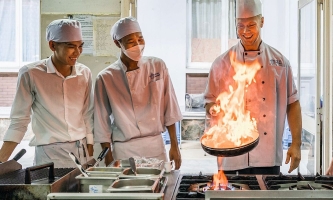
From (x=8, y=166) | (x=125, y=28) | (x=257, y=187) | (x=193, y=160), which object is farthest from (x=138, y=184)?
(x=193, y=160)

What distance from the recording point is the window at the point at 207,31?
10383 mm

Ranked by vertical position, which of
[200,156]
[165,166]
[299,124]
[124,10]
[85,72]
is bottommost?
[200,156]

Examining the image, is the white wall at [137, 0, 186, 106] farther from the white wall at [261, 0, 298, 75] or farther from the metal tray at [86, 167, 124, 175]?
the metal tray at [86, 167, 124, 175]

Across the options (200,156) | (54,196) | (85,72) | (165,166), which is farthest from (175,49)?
(54,196)

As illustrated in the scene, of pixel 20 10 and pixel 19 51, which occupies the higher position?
pixel 20 10

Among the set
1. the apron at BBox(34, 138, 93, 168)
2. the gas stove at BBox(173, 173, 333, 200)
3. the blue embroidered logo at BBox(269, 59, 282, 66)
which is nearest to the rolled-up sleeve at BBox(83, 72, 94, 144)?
the apron at BBox(34, 138, 93, 168)

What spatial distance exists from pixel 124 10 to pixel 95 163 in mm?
2111

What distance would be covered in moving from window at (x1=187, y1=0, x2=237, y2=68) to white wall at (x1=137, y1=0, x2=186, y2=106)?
0.31 metres

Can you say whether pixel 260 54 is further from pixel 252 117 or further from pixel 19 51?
pixel 19 51

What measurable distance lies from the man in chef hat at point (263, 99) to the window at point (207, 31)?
23.6ft

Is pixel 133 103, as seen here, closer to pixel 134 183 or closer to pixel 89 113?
pixel 89 113

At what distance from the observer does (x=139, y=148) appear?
326 cm

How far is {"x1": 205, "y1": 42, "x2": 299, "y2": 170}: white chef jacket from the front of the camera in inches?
123

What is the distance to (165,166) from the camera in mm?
2461
